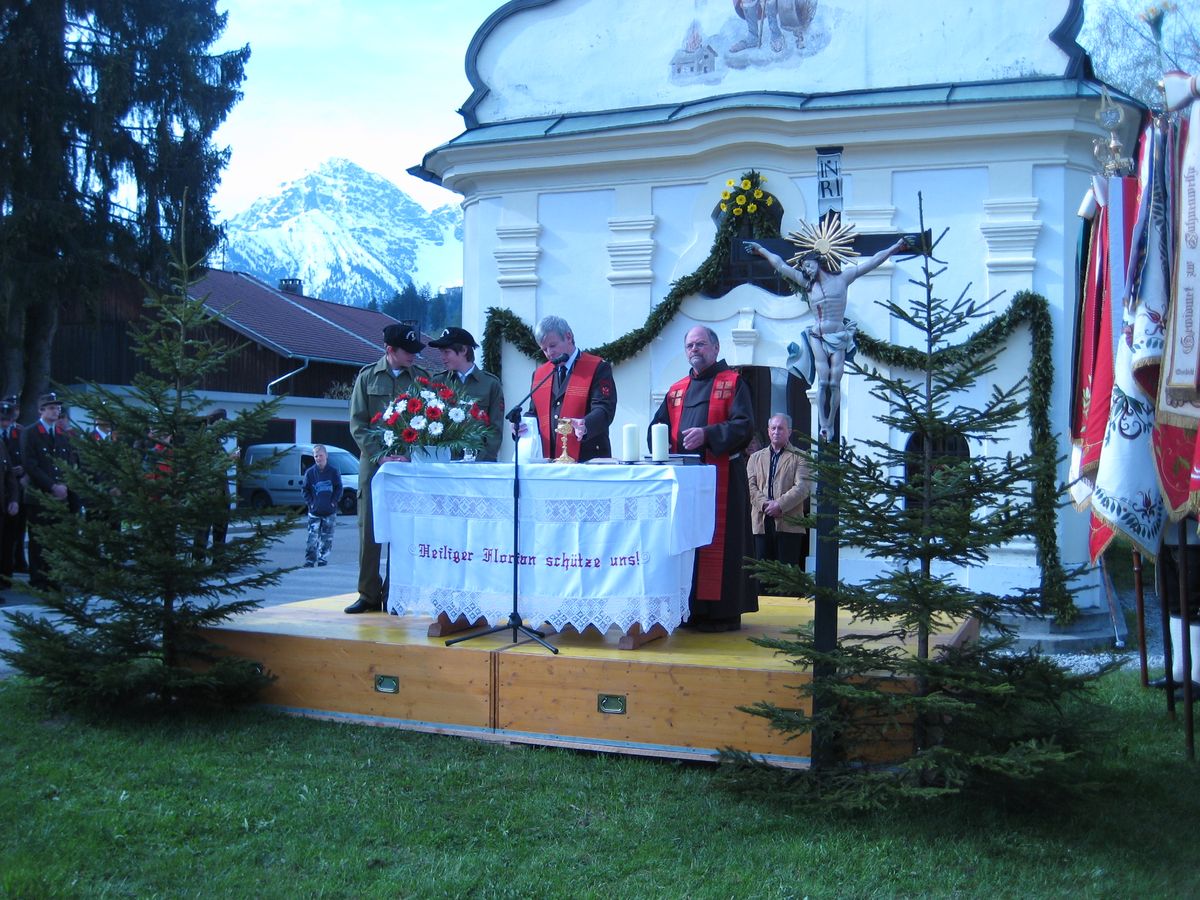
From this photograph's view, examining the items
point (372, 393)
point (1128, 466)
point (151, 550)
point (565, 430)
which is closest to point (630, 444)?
point (565, 430)

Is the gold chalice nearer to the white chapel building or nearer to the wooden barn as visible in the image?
the white chapel building

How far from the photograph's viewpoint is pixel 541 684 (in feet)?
19.8

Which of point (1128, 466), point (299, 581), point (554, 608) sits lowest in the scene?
point (299, 581)

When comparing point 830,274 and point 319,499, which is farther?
point 319,499

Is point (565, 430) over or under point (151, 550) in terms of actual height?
over

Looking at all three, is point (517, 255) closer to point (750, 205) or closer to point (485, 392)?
point (750, 205)

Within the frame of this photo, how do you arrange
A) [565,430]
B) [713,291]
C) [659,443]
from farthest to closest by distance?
[713,291] < [565,430] < [659,443]

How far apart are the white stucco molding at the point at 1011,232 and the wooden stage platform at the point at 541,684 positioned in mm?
5981

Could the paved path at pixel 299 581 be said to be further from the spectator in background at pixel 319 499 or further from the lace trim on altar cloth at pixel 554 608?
the lace trim on altar cloth at pixel 554 608

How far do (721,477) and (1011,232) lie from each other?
615cm

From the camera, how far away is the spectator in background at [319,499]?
15.4 m

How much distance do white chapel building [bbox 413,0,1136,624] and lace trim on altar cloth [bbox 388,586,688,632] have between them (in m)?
5.97

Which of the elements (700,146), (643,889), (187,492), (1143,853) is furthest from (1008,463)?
(700,146)

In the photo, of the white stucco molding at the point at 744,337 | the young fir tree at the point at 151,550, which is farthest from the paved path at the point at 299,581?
the white stucco molding at the point at 744,337
